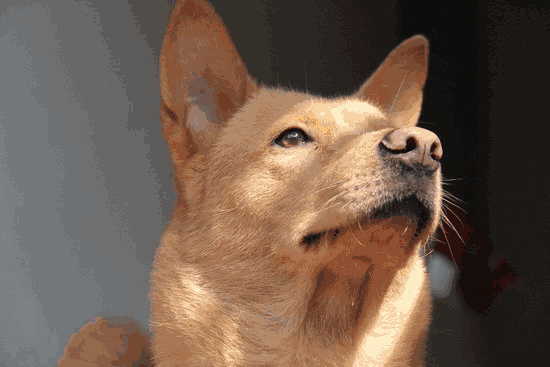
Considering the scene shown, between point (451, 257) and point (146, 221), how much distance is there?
1123 millimetres

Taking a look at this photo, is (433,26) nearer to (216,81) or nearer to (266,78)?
(266,78)

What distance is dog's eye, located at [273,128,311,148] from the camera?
1.76 metres

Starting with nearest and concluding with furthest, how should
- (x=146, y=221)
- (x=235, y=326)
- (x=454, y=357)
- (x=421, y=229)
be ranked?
(x=421, y=229) < (x=235, y=326) < (x=454, y=357) < (x=146, y=221)

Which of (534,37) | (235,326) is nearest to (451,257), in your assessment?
(534,37)

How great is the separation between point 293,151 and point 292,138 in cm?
6

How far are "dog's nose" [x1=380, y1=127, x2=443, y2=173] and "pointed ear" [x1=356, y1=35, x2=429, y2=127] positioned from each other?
647 millimetres

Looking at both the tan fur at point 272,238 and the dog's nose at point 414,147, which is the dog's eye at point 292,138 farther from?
the dog's nose at point 414,147

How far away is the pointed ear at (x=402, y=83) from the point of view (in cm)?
213

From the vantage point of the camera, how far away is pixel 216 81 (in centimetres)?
197

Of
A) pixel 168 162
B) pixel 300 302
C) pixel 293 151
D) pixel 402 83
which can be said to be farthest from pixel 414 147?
pixel 168 162

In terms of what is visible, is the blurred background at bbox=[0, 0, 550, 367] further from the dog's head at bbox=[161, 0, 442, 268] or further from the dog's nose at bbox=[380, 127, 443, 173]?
the dog's nose at bbox=[380, 127, 443, 173]

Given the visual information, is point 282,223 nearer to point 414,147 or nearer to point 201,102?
point 414,147

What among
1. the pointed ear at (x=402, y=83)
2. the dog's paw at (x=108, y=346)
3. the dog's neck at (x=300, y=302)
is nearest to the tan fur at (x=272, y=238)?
the dog's neck at (x=300, y=302)

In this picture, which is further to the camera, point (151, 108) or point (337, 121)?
point (151, 108)
